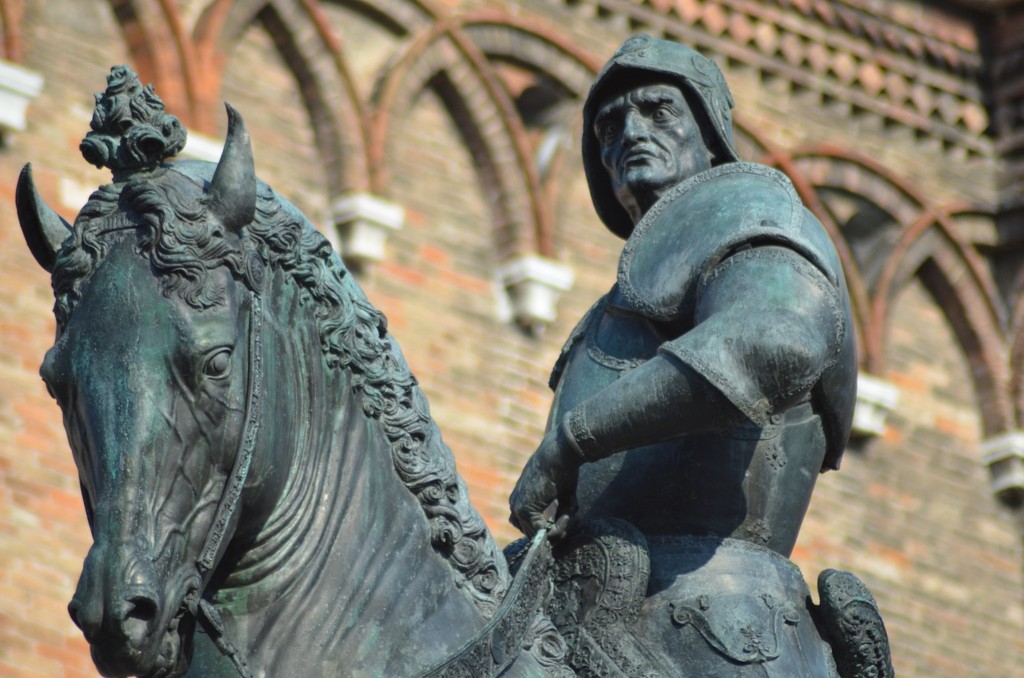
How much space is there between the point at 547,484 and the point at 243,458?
0.74 m

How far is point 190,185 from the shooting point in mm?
4102

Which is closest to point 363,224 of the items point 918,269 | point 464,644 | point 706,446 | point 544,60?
point 544,60

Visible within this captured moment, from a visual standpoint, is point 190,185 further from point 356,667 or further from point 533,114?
point 533,114

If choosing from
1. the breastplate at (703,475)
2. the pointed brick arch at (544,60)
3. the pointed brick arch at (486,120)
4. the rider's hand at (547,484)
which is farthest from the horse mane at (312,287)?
the pointed brick arch at (544,60)

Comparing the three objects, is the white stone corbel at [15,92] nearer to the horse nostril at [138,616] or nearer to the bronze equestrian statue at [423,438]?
the bronze equestrian statue at [423,438]

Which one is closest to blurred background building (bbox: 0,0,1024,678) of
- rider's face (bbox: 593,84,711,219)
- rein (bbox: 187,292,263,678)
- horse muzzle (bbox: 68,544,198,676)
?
rider's face (bbox: 593,84,711,219)

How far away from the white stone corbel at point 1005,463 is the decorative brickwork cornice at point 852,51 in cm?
229

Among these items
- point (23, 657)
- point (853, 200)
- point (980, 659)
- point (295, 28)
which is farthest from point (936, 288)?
point (23, 657)

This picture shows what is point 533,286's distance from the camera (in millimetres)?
16688

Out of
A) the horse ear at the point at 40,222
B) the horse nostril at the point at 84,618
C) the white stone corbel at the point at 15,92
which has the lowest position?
the horse nostril at the point at 84,618

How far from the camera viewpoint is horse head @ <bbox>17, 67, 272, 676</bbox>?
12.6ft

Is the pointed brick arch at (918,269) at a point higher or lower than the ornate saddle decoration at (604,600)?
higher

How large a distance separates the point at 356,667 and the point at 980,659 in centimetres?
1457

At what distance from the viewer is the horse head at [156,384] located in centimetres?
385
